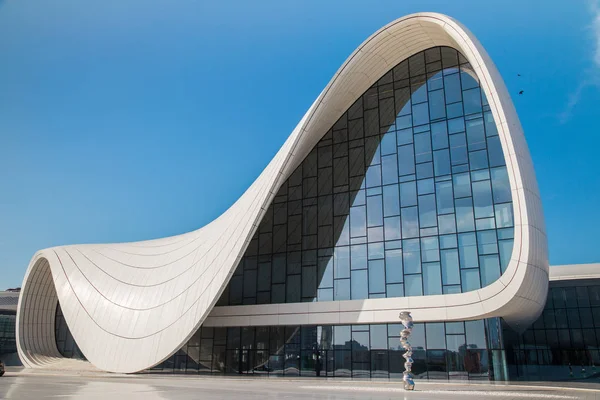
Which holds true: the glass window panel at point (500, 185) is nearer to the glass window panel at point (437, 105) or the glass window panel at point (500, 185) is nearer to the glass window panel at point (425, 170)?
the glass window panel at point (425, 170)

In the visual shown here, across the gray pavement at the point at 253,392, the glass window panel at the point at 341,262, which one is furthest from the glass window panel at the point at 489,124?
the gray pavement at the point at 253,392

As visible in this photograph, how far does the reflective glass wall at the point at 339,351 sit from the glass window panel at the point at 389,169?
7.05m

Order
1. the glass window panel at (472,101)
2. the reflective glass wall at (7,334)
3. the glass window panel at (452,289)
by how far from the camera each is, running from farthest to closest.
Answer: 1. the reflective glass wall at (7,334)
2. the glass window panel at (472,101)
3. the glass window panel at (452,289)

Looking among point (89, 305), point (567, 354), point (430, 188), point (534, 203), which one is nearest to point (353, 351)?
point (430, 188)

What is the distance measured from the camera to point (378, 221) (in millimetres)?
24812

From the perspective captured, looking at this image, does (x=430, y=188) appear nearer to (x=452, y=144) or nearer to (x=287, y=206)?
(x=452, y=144)

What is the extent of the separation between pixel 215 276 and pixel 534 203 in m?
14.4

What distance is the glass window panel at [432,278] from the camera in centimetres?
2222

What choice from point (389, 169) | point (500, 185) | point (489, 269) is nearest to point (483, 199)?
point (500, 185)

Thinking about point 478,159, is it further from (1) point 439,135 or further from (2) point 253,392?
(2) point 253,392

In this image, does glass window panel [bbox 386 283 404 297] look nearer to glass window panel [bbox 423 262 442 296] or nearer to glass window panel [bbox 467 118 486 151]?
glass window panel [bbox 423 262 442 296]

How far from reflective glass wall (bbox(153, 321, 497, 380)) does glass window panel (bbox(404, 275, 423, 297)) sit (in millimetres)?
1432

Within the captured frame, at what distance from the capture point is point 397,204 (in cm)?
2453

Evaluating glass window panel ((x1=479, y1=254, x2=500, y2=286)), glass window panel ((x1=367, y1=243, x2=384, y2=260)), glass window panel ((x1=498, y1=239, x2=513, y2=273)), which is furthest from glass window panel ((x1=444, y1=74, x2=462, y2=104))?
glass window panel ((x1=479, y1=254, x2=500, y2=286))
